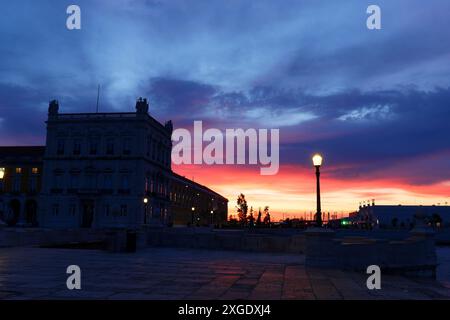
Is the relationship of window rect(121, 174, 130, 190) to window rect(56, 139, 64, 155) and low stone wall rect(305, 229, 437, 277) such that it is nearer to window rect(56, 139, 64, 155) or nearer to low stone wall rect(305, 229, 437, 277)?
window rect(56, 139, 64, 155)

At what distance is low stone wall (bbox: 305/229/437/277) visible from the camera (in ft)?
55.1

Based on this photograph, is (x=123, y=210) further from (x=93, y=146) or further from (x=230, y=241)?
(x=230, y=241)

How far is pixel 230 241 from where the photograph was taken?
2880 cm

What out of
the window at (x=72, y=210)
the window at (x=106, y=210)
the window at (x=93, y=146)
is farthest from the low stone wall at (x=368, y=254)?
the window at (x=72, y=210)

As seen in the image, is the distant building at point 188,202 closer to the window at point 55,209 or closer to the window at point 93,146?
the window at point 93,146

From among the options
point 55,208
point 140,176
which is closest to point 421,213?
point 140,176

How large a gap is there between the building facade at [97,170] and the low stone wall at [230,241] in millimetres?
43947

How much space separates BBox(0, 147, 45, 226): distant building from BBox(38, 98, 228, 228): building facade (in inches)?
265

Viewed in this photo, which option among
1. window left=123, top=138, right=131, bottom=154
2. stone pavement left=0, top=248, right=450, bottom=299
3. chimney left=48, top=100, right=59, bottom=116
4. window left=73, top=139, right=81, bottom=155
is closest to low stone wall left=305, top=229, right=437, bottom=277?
stone pavement left=0, top=248, right=450, bottom=299

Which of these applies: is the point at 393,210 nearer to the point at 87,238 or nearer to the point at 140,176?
the point at 140,176

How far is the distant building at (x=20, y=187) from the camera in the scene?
272 ft

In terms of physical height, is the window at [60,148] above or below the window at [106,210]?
above

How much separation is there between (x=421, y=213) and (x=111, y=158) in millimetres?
59625

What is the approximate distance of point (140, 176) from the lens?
74625 mm
